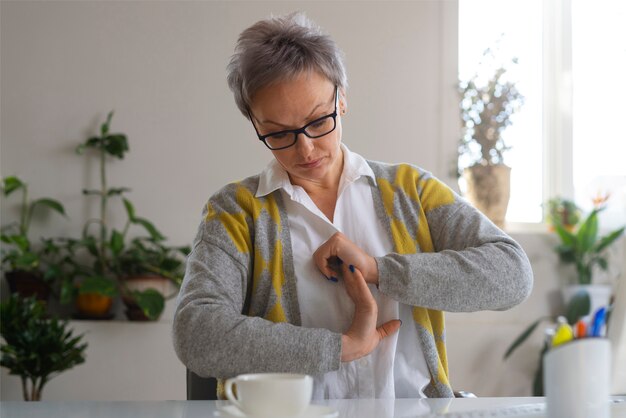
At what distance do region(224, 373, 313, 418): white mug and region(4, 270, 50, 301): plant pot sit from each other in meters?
2.84

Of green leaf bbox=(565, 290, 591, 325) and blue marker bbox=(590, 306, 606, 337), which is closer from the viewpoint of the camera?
blue marker bbox=(590, 306, 606, 337)

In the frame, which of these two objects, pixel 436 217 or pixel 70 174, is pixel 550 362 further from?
pixel 70 174

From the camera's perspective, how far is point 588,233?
4.00 meters

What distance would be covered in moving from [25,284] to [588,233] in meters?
2.82

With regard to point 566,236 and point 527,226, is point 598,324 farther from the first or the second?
point 527,226

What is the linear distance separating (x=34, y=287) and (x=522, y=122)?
108 inches

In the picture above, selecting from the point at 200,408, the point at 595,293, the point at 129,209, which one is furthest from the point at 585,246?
the point at 200,408

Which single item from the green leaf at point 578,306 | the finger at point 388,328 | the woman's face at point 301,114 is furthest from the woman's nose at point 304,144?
the green leaf at point 578,306

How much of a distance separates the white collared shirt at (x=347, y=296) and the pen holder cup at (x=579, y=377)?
642 millimetres

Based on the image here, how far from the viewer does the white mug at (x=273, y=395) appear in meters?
0.95

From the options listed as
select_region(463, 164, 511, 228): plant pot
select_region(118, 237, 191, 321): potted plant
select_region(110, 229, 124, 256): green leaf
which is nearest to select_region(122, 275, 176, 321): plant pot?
select_region(118, 237, 191, 321): potted plant

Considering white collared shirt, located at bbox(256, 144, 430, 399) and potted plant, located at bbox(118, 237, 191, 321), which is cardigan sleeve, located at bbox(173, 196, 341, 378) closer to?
white collared shirt, located at bbox(256, 144, 430, 399)

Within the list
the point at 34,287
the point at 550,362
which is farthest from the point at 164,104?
the point at 550,362

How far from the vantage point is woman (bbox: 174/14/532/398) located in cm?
147
